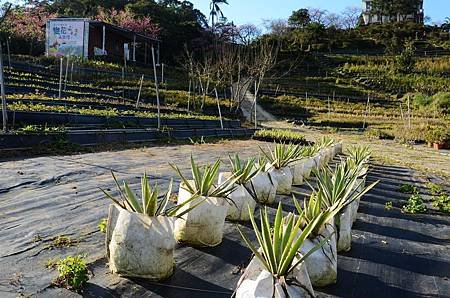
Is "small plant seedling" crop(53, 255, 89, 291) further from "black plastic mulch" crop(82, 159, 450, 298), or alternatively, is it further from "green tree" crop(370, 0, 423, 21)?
"green tree" crop(370, 0, 423, 21)

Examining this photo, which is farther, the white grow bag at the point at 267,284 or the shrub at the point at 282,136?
the shrub at the point at 282,136

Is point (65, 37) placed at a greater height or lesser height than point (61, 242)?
greater

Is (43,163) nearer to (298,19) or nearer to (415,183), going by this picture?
(415,183)

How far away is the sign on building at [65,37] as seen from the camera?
89.6 ft

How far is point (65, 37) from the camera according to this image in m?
27.7

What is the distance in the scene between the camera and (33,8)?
34.4 m

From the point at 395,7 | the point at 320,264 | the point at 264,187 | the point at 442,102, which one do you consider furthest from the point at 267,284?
the point at 395,7

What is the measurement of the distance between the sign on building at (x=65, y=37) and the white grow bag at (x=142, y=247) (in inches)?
1065

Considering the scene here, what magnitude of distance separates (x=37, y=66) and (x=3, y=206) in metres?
19.4

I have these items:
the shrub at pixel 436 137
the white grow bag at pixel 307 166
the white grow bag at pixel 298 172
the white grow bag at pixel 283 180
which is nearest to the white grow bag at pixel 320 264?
the white grow bag at pixel 283 180

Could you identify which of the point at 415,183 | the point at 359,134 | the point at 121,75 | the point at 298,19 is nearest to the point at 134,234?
the point at 415,183

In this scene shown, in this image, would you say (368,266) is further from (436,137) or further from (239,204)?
(436,137)

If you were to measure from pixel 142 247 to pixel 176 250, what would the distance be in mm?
525

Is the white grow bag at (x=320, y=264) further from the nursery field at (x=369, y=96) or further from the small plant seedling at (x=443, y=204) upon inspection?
the nursery field at (x=369, y=96)
